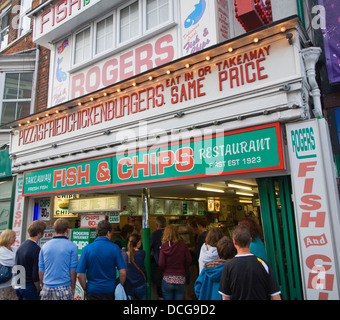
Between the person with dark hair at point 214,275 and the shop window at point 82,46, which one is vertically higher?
the shop window at point 82,46

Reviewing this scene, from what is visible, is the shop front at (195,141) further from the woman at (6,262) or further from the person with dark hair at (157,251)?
the woman at (6,262)

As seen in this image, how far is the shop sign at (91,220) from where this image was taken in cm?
748

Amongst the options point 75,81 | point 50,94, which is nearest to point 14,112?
point 50,94

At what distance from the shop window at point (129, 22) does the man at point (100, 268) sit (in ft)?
16.9

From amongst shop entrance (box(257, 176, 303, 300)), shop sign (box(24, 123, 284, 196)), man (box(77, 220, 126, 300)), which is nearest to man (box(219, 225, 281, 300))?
shop entrance (box(257, 176, 303, 300))

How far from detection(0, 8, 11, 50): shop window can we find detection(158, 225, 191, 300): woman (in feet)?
37.9

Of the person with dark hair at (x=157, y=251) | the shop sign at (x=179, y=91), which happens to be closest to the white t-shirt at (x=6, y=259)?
the person with dark hair at (x=157, y=251)

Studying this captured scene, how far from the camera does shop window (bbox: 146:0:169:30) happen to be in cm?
702

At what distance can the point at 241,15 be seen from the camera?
5.25 meters

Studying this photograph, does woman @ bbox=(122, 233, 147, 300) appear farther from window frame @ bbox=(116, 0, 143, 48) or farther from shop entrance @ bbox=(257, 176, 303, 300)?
window frame @ bbox=(116, 0, 143, 48)

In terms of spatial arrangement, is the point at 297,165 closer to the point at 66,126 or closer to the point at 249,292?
the point at 249,292

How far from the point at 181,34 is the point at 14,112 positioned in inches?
295

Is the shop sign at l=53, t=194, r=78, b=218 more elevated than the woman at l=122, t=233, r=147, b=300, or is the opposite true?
the shop sign at l=53, t=194, r=78, b=218

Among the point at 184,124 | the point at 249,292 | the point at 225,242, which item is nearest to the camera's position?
the point at 249,292
